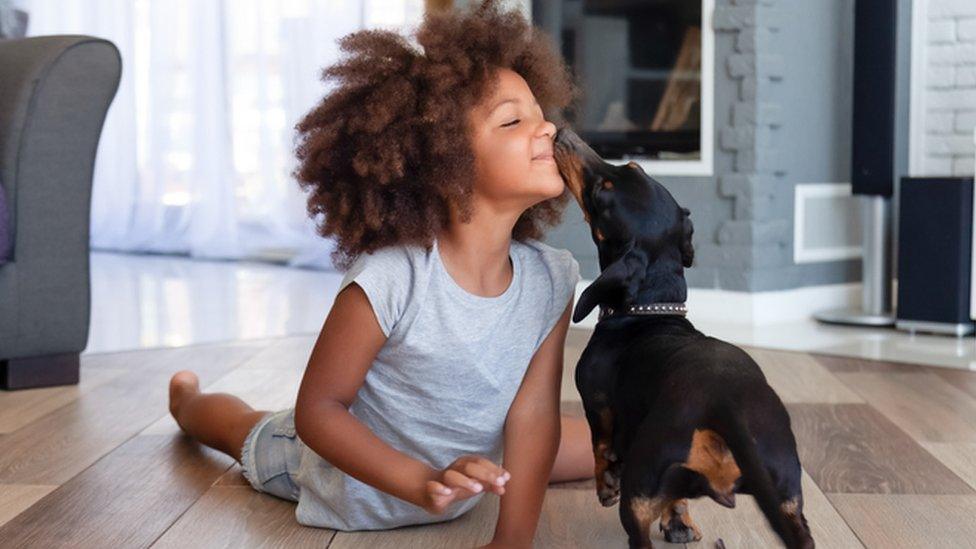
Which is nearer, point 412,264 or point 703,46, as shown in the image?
point 412,264

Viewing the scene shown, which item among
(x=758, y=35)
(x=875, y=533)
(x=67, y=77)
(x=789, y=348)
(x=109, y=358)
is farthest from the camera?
(x=758, y=35)

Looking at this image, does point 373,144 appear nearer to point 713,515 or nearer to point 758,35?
point 713,515

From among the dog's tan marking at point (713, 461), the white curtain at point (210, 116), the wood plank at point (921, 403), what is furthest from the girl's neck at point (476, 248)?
the white curtain at point (210, 116)

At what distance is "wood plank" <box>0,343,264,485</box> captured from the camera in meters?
2.03

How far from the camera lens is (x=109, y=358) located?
312cm

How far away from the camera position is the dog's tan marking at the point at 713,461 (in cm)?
124

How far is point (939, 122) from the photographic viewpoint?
13.1 ft

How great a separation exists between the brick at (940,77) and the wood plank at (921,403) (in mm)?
1377

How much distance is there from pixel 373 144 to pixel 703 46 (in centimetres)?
263

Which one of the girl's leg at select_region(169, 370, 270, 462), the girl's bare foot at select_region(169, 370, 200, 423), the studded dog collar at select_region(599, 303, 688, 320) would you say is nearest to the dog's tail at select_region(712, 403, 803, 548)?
the studded dog collar at select_region(599, 303, 688, 320)

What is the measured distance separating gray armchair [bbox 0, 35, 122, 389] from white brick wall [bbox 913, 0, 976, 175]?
249 cm

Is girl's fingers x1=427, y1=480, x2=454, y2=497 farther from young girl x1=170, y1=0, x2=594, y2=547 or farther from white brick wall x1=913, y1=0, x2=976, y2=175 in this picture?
white brick wall x1=913, y1=0, x2=976, y2=175

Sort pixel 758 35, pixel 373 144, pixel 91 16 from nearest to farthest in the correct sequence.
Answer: pixel 373 144 < pixel 758 35 < pixel 91 16

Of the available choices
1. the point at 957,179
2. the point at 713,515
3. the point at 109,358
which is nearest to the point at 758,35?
the point at 957,179
